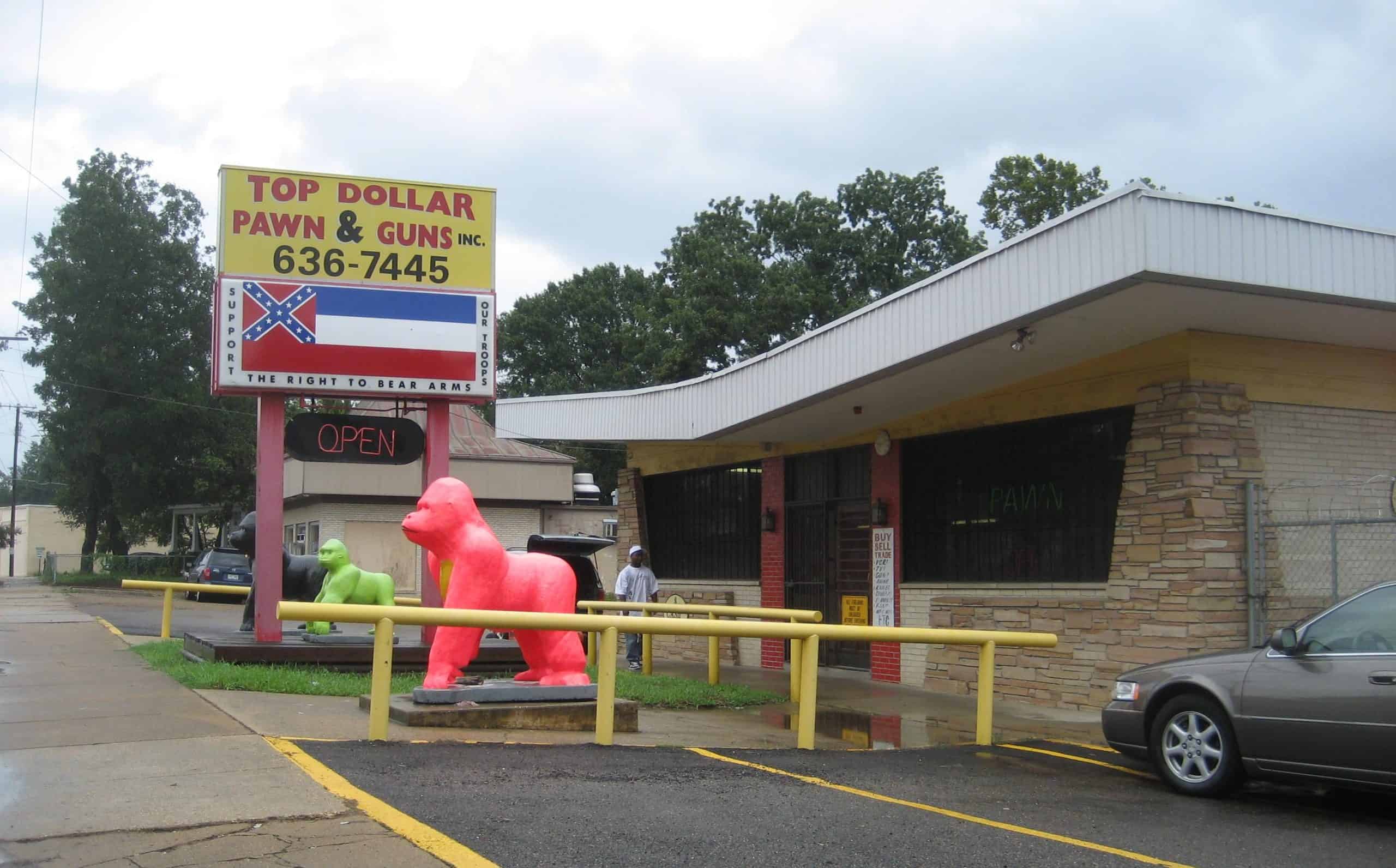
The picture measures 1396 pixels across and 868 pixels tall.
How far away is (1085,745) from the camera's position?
406 inches

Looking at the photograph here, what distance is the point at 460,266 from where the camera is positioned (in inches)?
541

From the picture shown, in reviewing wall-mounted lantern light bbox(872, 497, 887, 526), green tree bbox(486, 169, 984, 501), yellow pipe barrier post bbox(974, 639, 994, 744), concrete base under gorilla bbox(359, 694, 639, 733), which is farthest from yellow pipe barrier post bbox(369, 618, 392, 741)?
green tree bbox(486, 169, 984, 501)

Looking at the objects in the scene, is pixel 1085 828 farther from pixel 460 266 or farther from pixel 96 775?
pixel 460 266

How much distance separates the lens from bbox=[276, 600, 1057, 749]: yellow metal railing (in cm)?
816

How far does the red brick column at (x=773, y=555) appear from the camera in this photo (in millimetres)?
17781

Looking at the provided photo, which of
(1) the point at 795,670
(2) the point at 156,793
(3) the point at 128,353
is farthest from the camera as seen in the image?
(3) the point at 128,353

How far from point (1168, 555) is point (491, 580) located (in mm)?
6238

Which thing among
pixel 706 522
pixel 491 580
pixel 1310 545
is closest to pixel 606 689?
pixel 491 580

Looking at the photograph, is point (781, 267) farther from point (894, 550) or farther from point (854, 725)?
point (854, 725)

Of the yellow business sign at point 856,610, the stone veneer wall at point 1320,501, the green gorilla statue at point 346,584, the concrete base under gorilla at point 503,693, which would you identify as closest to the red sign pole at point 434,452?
the green gorilla statue at point 346,584

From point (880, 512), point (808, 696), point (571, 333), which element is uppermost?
point (571, 333)

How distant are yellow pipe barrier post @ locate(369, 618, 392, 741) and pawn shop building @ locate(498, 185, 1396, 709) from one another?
578cm

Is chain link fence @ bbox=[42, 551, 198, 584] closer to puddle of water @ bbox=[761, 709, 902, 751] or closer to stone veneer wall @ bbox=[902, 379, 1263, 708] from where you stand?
puddle of water @ bbox=[761, 709, 902, 751]

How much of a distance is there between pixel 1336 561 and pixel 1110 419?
2.60m
